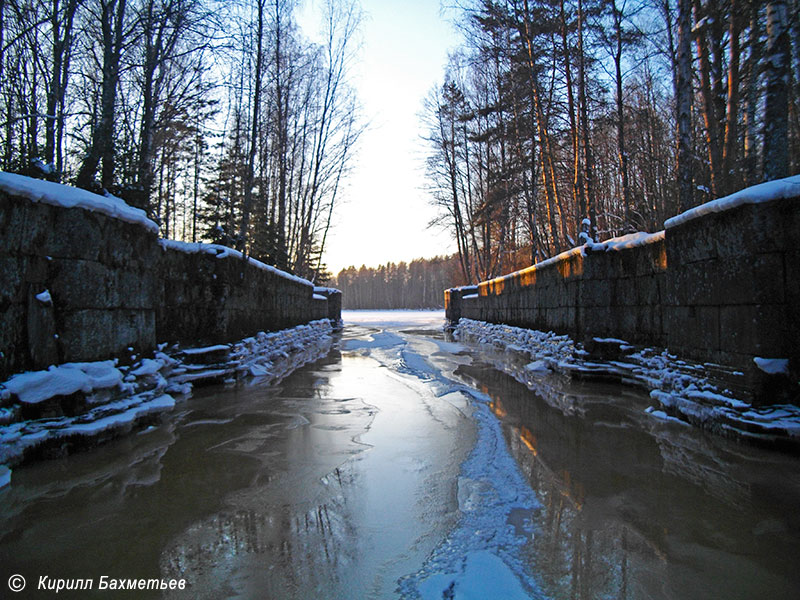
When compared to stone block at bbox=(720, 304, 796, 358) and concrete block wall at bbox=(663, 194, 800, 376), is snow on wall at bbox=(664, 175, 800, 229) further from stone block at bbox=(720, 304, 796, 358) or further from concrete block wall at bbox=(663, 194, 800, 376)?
stone block at bbox=(720, 304, 796, 358)

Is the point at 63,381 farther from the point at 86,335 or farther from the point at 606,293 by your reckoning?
the point at 606,293

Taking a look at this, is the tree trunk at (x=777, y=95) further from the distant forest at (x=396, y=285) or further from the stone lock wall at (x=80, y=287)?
the distant forest at (x=396, y=285)

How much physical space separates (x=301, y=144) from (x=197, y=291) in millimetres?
16731

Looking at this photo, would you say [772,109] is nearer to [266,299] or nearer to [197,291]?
[197,291]

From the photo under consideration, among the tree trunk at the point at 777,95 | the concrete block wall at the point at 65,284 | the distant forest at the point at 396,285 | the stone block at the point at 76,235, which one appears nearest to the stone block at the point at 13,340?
the concrete block wall at the point at 65,284

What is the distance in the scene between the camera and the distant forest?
103 metres

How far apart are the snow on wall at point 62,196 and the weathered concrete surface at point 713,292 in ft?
18.4

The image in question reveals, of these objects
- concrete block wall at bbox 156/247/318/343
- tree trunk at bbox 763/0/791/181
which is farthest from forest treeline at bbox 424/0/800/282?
concrete block wall at bbox 156/247/318/343

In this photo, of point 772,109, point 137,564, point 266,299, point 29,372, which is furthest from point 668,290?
point 266,299

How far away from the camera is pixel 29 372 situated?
3.21 m

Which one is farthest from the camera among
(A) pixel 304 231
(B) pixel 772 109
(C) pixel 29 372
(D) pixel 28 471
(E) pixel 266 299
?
(A) pixel 304 231

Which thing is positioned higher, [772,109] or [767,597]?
[772,109]

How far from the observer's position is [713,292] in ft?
13.2

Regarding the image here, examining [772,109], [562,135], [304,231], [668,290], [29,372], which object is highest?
A: [562,135]
